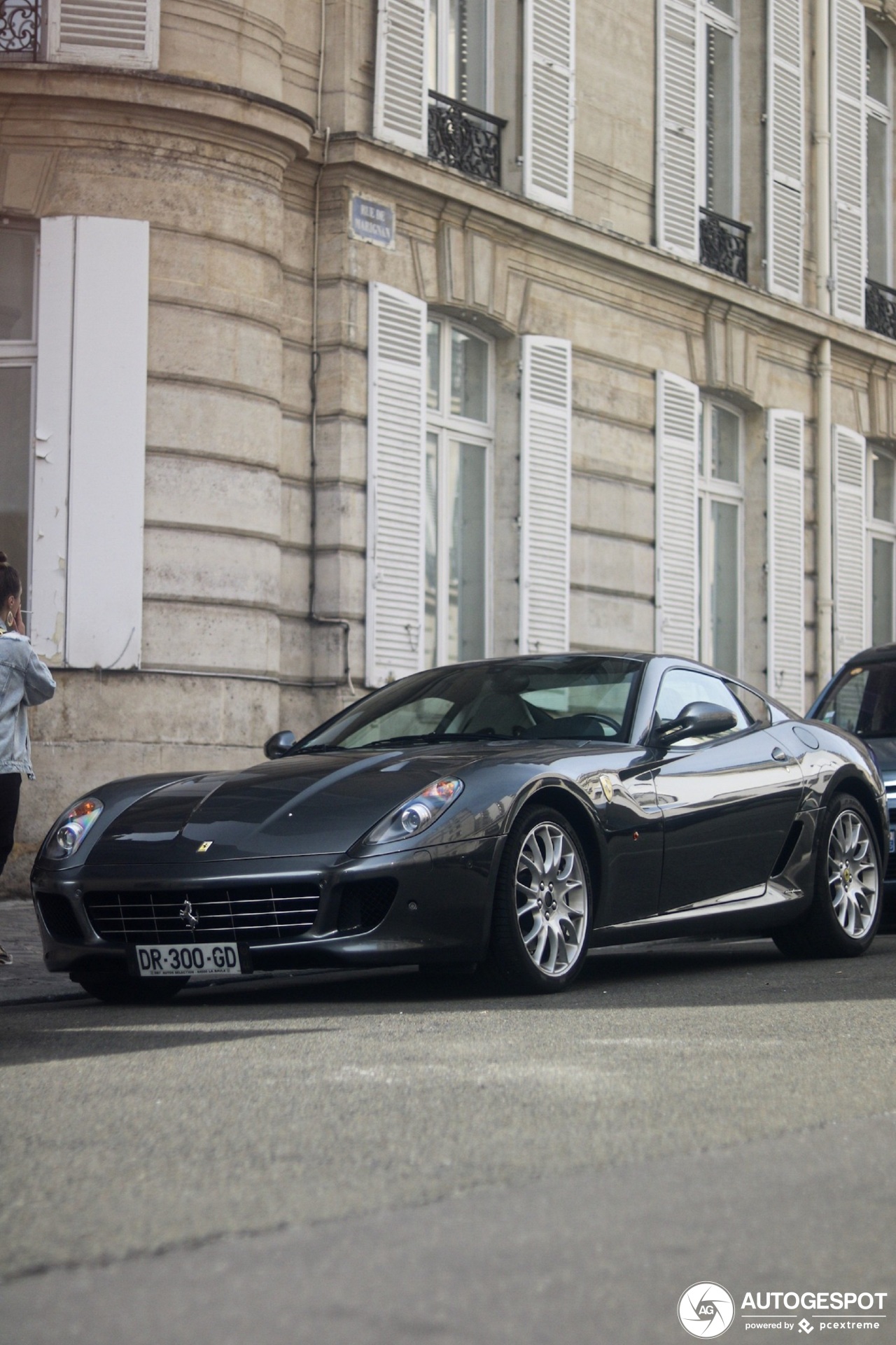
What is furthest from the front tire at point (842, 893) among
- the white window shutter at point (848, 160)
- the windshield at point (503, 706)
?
the white window shutter at point (848, 160)

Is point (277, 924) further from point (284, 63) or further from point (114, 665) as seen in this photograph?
point (284, 63)

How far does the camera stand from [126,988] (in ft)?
24.2

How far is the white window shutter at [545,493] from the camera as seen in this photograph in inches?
671

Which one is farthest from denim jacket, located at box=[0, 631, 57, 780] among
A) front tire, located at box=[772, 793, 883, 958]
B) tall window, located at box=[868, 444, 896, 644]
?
tall window, located at box=[868, 444, 896, 644]

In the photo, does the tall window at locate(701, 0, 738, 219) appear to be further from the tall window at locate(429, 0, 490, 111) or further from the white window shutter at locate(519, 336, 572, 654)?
the white window shutter at locate(519, 336, 572, 654)

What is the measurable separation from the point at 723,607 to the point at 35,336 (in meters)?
9.08

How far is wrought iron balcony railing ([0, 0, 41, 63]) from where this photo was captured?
45.4 feet

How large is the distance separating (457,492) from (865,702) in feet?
17.7

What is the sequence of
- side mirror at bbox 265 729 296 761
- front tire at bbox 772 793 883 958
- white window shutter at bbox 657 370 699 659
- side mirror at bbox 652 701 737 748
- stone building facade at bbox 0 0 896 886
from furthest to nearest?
white window shutter at bbox 657 370 699 659 < stone building facade at bbox 0 0 896 886 < front tire at bbox 772 793 883 958 < side mirror at bbox 265 729 296 761 < side mirror at bbox 652 701 737 748

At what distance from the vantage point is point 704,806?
26.5 feet

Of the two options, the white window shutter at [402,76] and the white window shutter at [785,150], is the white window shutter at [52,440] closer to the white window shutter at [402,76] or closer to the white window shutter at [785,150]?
the white window shutter at [402,76]

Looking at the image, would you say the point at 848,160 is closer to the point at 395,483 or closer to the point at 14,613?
the point at 395,483

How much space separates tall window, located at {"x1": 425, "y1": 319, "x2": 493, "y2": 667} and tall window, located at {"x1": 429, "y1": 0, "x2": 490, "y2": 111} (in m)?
2.14

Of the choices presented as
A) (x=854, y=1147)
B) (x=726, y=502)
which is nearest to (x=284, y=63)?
(x=726, y=502)
